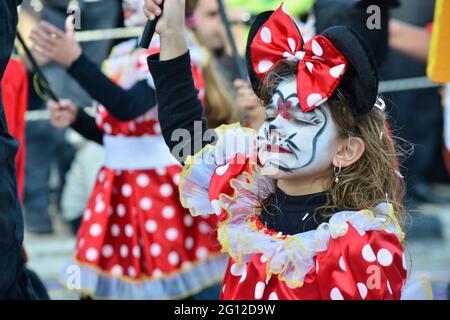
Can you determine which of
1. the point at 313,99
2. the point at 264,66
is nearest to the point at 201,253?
the point at 264,66

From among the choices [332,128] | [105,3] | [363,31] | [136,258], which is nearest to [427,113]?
[105,3]

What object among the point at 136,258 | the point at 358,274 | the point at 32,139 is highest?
the point at 358,274

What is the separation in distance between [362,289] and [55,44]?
6.12 feet

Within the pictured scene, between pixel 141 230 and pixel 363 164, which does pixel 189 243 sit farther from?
pixel 363 164

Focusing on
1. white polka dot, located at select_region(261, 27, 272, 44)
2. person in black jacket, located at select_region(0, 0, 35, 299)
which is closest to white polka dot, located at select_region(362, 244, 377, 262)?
white polka dot, located at select_region(261, 27, 272, 44)

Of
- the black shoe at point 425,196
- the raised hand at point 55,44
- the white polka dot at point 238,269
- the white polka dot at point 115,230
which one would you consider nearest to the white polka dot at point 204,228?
the white polka dot at point 115,230

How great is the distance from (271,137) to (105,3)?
116 inches

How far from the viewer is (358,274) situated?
223cm

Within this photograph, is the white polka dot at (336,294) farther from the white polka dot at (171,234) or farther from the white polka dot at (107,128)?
the white polka dot at (107,128)

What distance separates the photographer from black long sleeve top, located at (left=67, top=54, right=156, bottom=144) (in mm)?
3695

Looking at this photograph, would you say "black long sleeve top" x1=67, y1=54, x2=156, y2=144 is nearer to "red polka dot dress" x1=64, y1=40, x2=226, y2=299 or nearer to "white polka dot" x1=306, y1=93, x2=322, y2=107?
"red polka dot dress" x1=64, y1=40, x2=226, y2=299

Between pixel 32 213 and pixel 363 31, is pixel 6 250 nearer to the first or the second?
pixel 363 31

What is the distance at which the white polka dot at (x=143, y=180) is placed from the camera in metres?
3.88

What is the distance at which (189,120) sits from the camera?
2492 millimetres
